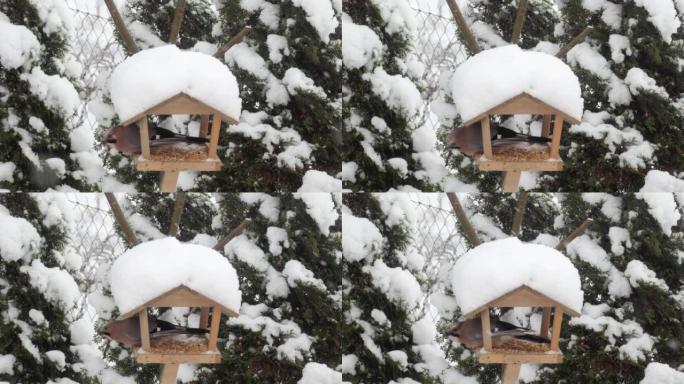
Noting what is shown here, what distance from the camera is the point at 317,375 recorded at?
406 centimetres

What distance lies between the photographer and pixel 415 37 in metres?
3.96

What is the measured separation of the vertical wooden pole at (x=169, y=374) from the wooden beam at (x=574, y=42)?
159 centimetres

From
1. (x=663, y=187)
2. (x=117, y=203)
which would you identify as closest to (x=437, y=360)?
(x=663, y=187)

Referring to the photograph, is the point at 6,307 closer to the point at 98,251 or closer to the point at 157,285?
the point at 98,251

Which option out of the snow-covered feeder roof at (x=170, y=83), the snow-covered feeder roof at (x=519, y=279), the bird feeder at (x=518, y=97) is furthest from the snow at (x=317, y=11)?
the snow-covered feeder roof at (x=519, y=279)

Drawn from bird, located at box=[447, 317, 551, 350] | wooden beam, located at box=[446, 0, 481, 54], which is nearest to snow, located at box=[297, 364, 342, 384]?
bird, located at box=[447, 317, 551, 350]

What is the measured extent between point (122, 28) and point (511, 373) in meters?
1.67

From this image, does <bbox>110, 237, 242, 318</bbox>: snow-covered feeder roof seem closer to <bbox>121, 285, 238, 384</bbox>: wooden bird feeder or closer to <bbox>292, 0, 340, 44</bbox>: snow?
→ <bbox>121, 285, 238, 384</bbox>: wooden bird feeder

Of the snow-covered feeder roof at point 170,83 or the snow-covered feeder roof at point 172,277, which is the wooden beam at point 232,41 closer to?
the snow-covered feeder roof at point 170,83

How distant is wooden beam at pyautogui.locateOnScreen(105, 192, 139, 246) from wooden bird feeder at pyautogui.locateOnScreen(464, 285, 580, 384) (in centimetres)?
118

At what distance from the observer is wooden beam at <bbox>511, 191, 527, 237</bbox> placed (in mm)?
3922

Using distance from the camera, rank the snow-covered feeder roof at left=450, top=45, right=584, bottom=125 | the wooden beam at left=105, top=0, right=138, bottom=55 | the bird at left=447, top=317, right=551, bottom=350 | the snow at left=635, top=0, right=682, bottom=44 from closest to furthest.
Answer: the snow-covered feeder roof at left=450, top=45, right=584, bottom=125 < the bird at left=447, top=317, right=551, bottom=350 < the wooden beam at left=105, top=0, right=138, bottom=55 < the snow at left=635, top=0, right=682, bottom=44

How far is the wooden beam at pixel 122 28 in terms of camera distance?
3.69m

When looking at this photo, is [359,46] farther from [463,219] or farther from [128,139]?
[128,139]
